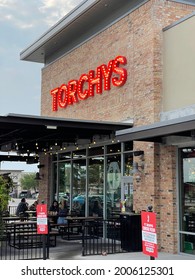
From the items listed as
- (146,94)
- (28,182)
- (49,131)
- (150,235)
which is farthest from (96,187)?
(28,182)

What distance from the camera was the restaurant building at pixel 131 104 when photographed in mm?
11992

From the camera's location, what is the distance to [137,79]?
13.6 metres

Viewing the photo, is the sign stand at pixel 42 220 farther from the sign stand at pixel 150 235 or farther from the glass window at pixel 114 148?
the glass window at pixel 114 148

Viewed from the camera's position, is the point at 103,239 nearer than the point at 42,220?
No

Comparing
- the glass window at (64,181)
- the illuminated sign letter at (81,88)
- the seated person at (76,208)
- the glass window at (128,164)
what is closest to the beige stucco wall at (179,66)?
the glass window at (128,164)

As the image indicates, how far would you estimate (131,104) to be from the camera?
1395 cm

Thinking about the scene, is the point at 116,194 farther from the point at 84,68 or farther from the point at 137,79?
the point at 84,68

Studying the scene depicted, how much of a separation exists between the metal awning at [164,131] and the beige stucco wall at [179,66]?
1128 millimetres

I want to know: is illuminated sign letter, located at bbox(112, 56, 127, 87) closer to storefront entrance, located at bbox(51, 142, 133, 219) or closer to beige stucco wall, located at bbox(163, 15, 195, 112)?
beige stucco wall, located at bbox(163, 15, 195, 112)

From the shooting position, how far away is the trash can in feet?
39.7

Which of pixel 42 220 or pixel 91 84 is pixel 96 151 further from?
A: pixel 42 220

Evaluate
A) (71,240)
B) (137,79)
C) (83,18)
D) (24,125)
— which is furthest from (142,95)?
(71,240)

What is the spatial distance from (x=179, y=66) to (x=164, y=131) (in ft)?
9.47

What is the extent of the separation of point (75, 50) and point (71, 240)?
7.74 meters
